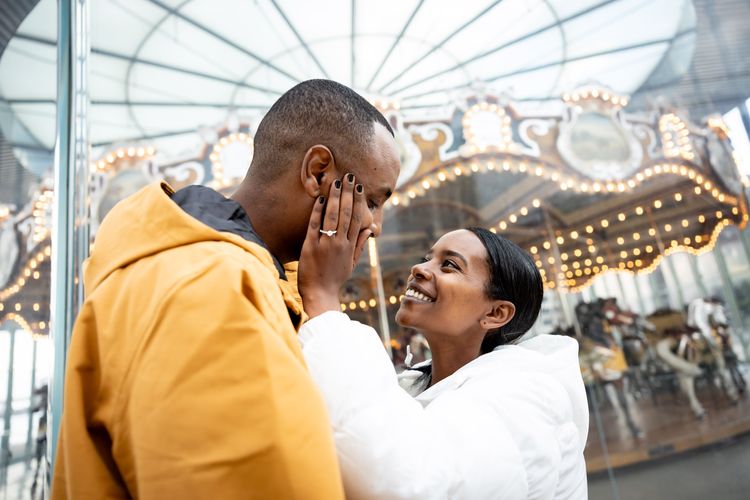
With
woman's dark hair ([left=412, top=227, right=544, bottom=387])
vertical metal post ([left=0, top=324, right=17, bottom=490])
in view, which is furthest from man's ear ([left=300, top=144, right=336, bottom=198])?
vertical metal post ([left=0, top=324, right=17, bottom=490])

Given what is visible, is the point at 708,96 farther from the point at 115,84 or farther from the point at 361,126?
the point at 115,84

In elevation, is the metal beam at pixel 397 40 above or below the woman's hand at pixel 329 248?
above

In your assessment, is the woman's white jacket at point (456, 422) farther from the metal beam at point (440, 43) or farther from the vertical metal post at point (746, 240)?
the metal beam at point (440, 43)

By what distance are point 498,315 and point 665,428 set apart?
13.8 feet

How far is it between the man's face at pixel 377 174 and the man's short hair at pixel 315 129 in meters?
0.02

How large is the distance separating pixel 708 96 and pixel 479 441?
20.0ft

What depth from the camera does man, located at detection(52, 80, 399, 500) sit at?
0.49 meters

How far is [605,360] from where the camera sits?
15.7 feet

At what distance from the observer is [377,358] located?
77cm

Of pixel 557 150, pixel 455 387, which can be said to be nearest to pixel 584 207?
pixel 557 150

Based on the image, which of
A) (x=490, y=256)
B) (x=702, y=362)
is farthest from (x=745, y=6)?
Result: (x=490, y=256)

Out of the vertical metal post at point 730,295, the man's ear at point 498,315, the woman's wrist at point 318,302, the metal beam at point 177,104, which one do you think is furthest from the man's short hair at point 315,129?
the vertical metal post at point 730,295

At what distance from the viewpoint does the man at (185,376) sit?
19.1 inches

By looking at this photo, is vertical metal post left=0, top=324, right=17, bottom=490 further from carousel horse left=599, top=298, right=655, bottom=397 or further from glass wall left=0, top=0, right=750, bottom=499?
carousel horse left=599, top=298, right=655, bottom=397
